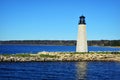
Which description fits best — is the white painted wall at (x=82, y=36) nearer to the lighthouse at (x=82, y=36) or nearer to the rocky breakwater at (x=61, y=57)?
Result: the lighthouse at (x=82, y=36)

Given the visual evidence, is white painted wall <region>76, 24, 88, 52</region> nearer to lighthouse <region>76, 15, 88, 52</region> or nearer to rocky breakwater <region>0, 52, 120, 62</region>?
lighthouse <region>76, 15, 88, 52</region>

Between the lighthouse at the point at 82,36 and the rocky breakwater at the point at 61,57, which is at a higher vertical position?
the lighthouse at the point at 82,36

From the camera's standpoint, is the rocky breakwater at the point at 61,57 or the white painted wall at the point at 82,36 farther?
the white painted wall at the point at 82,36

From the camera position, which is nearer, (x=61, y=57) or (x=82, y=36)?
(x=61, y=57)

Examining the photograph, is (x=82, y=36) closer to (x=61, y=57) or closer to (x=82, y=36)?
(x=82, y=36)

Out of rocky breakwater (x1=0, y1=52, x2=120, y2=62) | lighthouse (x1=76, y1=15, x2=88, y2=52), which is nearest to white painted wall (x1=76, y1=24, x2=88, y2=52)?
lighthouse (x1=76, y1=15, x2=88, y2=52)

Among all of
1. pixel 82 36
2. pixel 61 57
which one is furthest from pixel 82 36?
pixel 61 57

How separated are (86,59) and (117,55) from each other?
7.93 m

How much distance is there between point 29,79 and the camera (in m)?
43.2

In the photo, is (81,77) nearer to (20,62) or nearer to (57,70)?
(57,70)

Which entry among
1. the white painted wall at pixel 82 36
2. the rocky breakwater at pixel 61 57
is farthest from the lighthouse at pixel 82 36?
the rocky breakwater at pixel 61 57

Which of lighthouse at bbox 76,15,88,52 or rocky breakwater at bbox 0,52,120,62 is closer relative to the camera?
rocky breakwater at bbox 0,52,120,62

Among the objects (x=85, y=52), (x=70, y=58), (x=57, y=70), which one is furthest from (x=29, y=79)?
(x=85, y=52)

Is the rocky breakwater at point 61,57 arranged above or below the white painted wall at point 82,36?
below
